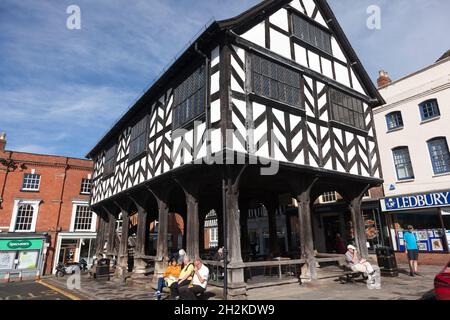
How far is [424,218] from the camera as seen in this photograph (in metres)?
13.9

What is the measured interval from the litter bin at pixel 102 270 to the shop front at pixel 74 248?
32.9 feet

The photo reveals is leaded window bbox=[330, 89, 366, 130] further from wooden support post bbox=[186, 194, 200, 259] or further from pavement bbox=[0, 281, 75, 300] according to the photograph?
pavement bbox=[0, 281, 75, 300]

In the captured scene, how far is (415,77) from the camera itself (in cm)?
1505

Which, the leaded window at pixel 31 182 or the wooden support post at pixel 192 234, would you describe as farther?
the leaded window at pixel 31 182

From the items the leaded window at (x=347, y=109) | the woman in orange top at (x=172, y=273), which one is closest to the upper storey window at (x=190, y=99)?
the woman in orange top at (x=172, y=273)

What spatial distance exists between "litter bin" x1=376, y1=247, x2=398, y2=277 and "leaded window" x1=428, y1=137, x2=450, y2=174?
6.09 m

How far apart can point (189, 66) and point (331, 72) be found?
6.03m

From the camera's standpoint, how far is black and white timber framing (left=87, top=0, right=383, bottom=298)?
28.7 ft

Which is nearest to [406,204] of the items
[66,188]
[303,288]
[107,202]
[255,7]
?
[303,288]

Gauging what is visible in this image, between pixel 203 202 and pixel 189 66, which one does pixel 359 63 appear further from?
pixel 203 202

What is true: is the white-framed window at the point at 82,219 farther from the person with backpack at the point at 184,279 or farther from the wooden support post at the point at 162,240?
the person with backpack at the point at 184,279

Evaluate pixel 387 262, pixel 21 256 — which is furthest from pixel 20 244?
pixel 387 262

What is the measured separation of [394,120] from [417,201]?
4.66 metres

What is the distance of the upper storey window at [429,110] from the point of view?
1415cm
